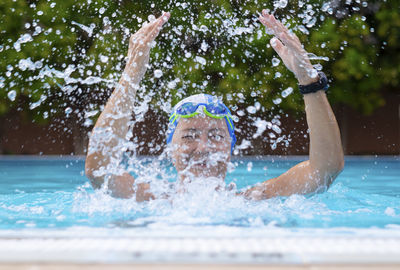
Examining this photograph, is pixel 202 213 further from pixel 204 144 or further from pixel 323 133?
pixel 323 133

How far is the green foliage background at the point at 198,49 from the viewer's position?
1157 cm

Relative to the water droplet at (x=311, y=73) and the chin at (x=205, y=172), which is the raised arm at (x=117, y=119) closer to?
the chin at (x=205, y=172)

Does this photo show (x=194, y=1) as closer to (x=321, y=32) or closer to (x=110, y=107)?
(x=321, y=32)

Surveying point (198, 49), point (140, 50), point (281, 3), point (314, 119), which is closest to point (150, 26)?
point (140, 50)

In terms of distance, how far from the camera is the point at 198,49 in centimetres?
1298

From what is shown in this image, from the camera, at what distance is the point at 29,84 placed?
41.6 feet

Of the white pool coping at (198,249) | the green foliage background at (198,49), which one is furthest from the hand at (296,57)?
the green foliage background at (198,49)

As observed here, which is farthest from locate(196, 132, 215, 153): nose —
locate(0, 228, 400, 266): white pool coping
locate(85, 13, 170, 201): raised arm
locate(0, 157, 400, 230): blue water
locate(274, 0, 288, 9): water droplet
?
locate(274, 0, 288, 9): water droplet

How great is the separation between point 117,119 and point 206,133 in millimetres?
691

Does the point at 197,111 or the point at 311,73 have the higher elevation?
the point at 311,73

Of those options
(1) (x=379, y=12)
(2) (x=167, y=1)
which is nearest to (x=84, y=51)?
(2) (x=167, y=1)

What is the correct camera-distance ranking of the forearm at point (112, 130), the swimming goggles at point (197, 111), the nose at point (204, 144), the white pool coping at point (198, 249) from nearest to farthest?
1. the white pool coping at point (198, 249)
2. the forearm at point (112, 130)
3. the nose at point (204, 144)
4. the swimming goggles at point (197, 111)

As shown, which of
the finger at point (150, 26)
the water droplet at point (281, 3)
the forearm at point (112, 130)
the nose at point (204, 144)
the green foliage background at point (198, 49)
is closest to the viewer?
the forearm at point (112, 130)

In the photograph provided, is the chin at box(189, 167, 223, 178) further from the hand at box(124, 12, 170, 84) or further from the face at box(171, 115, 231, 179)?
the hand at box(124, 12, 170, 84)
